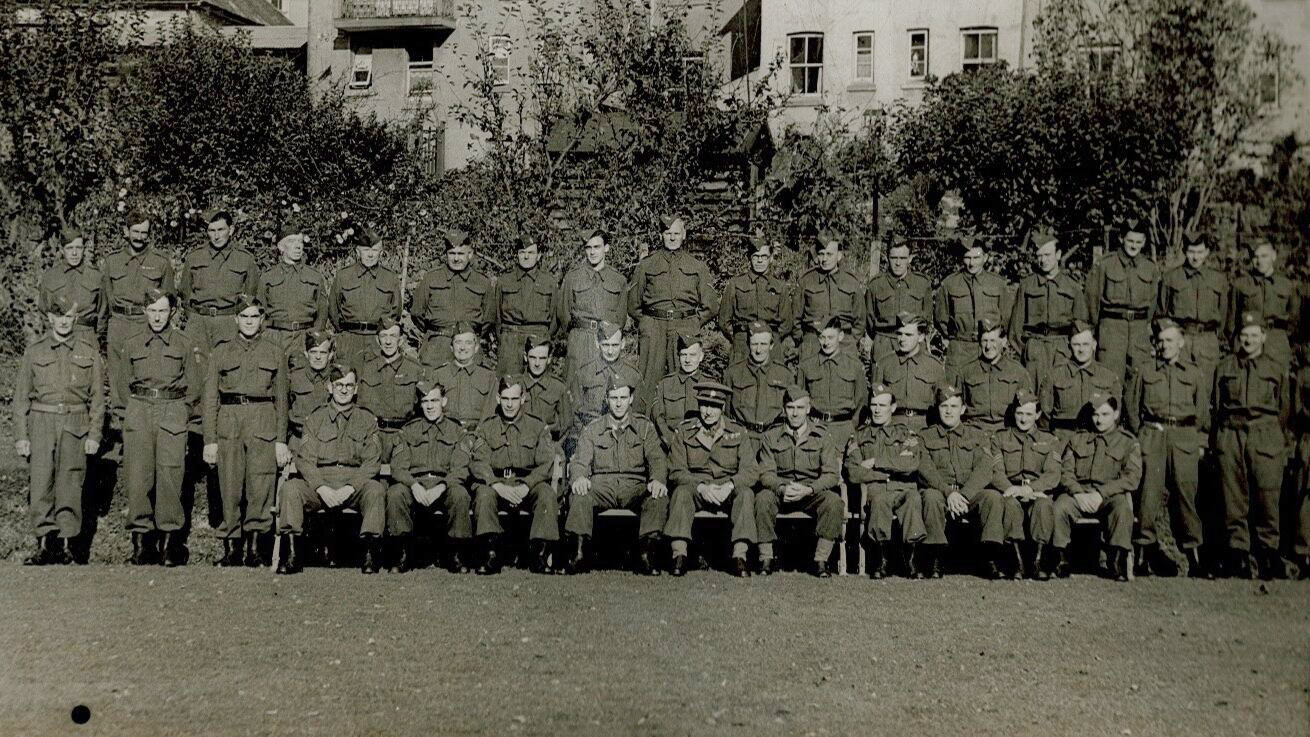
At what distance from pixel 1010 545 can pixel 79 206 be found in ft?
26.0

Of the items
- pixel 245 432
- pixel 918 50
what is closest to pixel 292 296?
pixel 245 432

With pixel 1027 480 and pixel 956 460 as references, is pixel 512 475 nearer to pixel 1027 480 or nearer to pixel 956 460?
pixel 956 460

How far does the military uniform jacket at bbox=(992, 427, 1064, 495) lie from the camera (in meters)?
6.66

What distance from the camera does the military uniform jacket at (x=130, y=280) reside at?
25.1ft

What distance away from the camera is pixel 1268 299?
23.9ft

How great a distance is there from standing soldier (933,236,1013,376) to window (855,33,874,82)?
12.0 ft

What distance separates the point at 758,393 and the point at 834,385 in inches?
18.7

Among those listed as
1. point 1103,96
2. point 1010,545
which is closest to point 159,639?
point 1010,545

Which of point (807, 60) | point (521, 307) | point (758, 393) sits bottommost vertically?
point (758, 393)

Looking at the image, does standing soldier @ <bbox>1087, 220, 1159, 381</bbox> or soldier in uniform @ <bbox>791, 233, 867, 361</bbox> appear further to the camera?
soldier in uniform @ <bbox>791, 233, 867, 361</bbox>

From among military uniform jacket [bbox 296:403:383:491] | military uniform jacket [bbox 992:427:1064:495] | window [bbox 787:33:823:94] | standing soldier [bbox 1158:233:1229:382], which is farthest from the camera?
window [bbox 787:33:823:94]

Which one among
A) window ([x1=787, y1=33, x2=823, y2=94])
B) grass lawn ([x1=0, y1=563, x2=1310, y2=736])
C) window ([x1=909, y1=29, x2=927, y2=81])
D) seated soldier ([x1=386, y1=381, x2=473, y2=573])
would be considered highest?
window ([x1=909, y1=29, x2=927, y2=81])

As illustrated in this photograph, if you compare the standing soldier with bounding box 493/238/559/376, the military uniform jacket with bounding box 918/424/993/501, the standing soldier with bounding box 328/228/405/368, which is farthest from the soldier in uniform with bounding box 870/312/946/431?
the standing soldier with bounding box 328/228/405/368

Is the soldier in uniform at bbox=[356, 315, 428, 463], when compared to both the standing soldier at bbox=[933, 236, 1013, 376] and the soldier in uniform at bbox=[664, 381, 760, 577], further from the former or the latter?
the standing soldier at bbox=[933, 236, 1013, 376]
